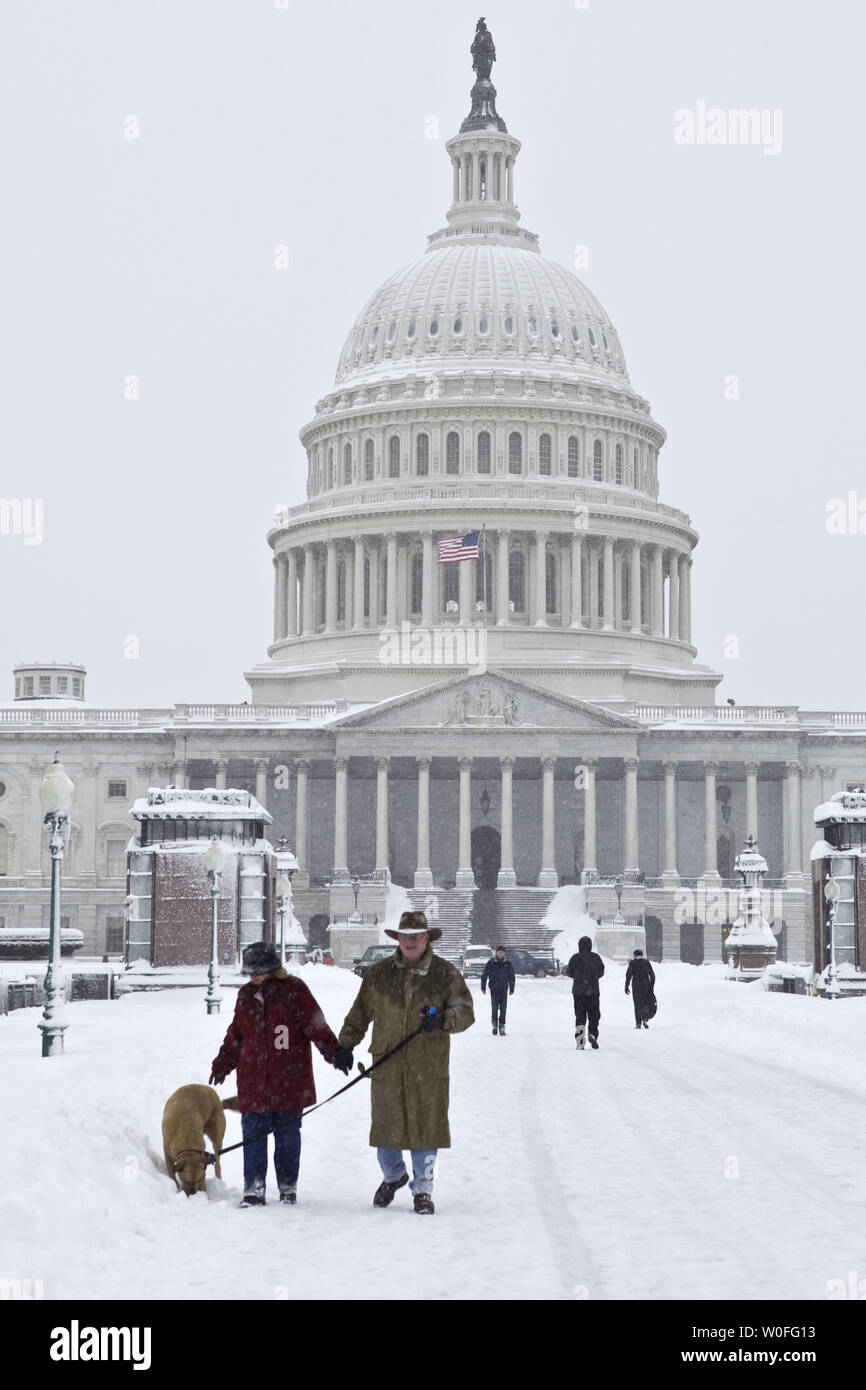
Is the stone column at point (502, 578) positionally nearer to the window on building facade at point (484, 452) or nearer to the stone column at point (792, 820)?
the window on building facade at point (484, 452)

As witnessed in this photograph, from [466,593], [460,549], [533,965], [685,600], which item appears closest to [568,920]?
[533,965]

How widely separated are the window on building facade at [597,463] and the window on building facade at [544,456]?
2.93 metres

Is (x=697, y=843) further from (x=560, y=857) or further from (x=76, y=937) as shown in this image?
(x=76, y=937)

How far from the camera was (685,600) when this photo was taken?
13138 centimetres

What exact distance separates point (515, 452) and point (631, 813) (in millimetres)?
29255

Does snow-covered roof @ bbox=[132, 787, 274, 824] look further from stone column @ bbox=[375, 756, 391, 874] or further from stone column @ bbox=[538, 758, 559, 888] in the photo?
stone column @ bbox=[538, 758, 559, 888]

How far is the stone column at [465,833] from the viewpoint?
105m

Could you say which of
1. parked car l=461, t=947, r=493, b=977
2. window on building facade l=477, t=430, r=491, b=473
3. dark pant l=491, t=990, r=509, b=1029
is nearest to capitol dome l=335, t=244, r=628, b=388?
window on building facade l=477, t=430, r=491, b=473

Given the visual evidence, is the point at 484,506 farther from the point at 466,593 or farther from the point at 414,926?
the point at 414,926

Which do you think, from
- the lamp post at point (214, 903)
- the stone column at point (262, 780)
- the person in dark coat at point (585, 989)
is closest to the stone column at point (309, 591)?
the stone column at point (262, 780)

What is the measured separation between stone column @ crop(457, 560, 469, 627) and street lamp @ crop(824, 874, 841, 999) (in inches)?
2862

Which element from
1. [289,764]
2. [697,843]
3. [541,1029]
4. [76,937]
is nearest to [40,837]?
[289,764]
